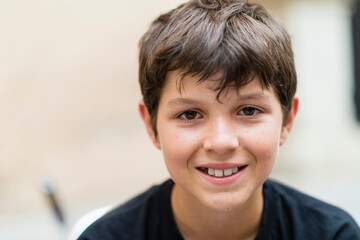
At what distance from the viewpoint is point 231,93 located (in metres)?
1.55

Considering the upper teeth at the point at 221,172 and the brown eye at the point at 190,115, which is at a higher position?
the brown eye at the point at 190,115

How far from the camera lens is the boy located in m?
1.57

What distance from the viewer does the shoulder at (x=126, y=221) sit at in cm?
181

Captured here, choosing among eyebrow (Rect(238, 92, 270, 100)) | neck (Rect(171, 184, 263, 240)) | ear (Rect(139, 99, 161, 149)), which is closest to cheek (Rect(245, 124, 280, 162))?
eyebrow (Rect(238, 92, 270, 100))

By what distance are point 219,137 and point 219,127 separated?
4 cm

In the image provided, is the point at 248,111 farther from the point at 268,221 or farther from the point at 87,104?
the point at 87,104

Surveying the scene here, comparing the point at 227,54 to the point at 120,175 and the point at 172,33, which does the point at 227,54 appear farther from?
the point at 120,175

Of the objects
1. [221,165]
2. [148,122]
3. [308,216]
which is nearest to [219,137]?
[221,165]

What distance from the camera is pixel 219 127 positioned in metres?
1.55

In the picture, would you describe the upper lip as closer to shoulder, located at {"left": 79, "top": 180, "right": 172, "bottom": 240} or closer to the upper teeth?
the upper teeth

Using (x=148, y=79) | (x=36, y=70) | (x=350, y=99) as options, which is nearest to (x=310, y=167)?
(x=350, y=99)

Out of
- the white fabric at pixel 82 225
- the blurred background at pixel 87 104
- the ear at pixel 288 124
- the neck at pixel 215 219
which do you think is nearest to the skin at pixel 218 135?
the ear at pixel 288 124

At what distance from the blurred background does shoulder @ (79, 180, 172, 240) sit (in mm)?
2161

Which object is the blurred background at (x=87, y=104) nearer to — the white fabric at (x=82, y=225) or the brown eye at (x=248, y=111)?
the white fabric at (x=82, y=225)
